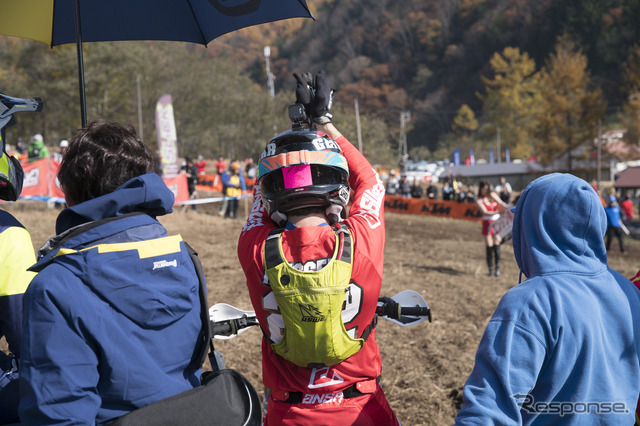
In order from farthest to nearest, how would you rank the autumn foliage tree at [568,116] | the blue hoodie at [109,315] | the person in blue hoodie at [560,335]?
the autumn foliage tree at [568,116] → the person in blue hoodie at [560,335] → the blue hoodie at [109,315]

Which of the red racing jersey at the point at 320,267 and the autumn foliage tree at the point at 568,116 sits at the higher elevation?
the autumn foliage tree at the point at 568,116

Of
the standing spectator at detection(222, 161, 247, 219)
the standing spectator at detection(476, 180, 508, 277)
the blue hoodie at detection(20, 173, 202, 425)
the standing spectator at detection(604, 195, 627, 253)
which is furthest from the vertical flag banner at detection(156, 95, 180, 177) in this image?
the blue hoodie at detection(20, 173, 202, 425)

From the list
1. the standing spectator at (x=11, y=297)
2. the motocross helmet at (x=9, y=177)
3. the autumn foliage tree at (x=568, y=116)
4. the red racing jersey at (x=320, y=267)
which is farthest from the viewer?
the autumn foliage tree at (x=568, y=116)

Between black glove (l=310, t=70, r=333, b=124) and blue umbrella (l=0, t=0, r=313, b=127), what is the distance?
3.10 ft

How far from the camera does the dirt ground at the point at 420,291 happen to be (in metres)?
5.46

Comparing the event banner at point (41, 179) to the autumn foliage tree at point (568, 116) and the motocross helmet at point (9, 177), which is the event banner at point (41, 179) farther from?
the autumn foliage tree at point (568, 116)

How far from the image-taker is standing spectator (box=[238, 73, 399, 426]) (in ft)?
7.42

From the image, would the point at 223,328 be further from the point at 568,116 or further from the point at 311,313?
the point at 568,116

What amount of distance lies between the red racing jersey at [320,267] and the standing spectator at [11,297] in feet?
2.95

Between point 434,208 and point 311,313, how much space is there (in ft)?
83.1

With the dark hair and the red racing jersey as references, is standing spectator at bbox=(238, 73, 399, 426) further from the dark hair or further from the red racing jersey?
the dark hair

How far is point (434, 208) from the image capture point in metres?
26.9

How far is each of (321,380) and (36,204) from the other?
1785cm

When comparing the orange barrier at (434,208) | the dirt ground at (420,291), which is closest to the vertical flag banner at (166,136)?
the dirt ground at (420,291)
